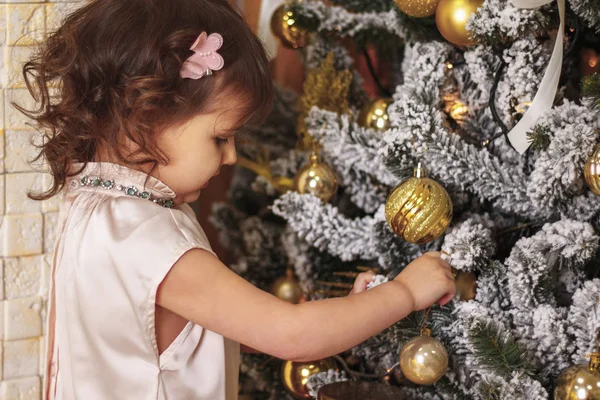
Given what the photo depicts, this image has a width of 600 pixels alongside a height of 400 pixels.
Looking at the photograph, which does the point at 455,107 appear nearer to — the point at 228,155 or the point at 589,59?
the point at 589,59

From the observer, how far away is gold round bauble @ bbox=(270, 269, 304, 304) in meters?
1.29

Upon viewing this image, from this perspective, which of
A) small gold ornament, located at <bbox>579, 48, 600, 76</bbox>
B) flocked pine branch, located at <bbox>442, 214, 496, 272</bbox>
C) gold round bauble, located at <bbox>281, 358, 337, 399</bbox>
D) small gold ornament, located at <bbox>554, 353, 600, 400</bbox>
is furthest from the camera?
gold round bauble, located at <bbox>281, 358, 337, 399</bbox>

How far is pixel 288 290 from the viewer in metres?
1.29

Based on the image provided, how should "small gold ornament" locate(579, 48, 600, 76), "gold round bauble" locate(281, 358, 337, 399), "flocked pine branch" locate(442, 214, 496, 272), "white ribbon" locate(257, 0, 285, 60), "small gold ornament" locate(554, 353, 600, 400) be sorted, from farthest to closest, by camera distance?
"white ribbon" locate(257, 0, 285, 60) < "gold round bauble" locate(281, 358, 337, 399) < "small gold ornament" locate(579, 48, 600, 76) < "flocked pine branch" locate(442, 214, 496, 272) < "small gold ornament" locate(554, 353, 600, 400)

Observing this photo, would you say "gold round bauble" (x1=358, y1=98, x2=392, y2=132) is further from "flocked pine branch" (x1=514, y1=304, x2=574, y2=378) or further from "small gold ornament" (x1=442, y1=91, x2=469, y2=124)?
"flocked pine branch" (x1=514, y1=304, x2=574, y2=378)

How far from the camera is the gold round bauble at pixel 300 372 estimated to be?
3.92 ft

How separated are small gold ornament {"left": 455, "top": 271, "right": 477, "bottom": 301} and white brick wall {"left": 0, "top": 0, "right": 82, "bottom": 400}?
1.99 ft

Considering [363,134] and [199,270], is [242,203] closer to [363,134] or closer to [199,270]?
[363,134]

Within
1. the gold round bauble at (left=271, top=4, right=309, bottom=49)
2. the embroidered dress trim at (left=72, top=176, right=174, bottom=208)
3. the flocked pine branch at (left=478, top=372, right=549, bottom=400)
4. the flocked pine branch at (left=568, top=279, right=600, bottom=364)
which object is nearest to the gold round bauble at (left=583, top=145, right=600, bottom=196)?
the flocked pine branch at (left=568, top=279, right=600, bottom=364)

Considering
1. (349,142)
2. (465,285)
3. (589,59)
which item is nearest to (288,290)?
(349,142)

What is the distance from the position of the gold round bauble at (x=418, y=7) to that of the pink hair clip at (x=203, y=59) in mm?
288

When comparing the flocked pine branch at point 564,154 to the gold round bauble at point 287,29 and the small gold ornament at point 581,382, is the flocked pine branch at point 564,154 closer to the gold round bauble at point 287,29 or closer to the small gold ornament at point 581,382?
the small gold ornament at point 581,382

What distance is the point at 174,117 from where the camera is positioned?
0.89 metres

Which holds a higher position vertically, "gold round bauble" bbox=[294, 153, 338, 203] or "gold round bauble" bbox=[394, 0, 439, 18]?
"gold round bauble" bbox=[394, 0, 439, 18]
